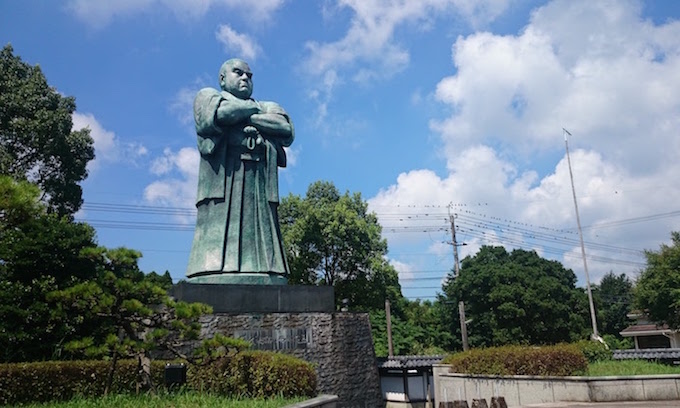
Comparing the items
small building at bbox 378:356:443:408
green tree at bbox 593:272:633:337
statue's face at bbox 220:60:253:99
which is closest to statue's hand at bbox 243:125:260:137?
statue's face at bbox 220:60:253:99

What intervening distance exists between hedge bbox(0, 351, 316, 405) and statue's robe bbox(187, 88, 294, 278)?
3054mm

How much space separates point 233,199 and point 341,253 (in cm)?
1185

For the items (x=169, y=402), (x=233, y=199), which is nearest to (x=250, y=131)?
(x=233, y=199)

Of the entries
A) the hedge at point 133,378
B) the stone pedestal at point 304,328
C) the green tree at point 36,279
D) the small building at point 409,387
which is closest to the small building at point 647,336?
the small building at point 409,387

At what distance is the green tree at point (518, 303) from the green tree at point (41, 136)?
Result: 17.4 metres

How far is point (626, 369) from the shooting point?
37.0 ft

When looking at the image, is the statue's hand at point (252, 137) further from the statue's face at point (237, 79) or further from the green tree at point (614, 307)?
the green tree at point (614, 307)

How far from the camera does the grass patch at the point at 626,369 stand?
1079 cm

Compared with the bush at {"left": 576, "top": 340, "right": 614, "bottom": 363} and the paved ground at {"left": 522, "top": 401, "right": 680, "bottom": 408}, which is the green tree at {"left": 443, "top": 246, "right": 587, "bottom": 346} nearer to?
the bush at {"left": 576, "top": 340, "right": 614, "bottom": 363}

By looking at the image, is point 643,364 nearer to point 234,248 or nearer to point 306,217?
point 234,248

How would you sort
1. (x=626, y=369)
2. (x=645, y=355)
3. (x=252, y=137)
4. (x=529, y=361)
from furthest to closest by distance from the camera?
(x=645, y=355) → (x=252, y=137) → (x=626, y=369) → (x=529, y=361)

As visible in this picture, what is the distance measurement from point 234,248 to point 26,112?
34.4 feet

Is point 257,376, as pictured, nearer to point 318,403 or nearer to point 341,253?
point 318,403

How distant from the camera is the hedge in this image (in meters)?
8.23
